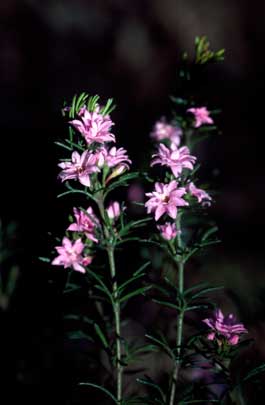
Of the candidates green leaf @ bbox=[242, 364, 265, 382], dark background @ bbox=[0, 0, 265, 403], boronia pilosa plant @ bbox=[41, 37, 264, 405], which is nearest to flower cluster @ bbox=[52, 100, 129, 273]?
boronia pilosa plant @ bbox=[41, 37, 264, 405]

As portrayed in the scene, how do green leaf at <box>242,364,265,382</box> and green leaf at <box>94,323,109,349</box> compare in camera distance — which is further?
green leaf at <box>94,323,109,349</box>

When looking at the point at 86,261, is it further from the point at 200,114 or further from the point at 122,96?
the point at 122,96

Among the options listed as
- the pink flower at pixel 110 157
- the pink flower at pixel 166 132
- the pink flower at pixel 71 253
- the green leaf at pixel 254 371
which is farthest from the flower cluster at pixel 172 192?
the green leaf at pixel 254 371

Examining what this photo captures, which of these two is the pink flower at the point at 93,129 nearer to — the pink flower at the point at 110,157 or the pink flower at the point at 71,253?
the pink flower at the point at 110,157

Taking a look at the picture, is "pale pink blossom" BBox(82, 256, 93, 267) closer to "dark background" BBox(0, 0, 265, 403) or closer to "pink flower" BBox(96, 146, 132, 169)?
"pink flower" BBox(96, 146, 132, 169)

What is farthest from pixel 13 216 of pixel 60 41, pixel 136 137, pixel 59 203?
pixel 60 41

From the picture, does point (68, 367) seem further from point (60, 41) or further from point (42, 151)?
point (60, 41)

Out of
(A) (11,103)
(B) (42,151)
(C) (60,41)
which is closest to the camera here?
(B) (42,151)
